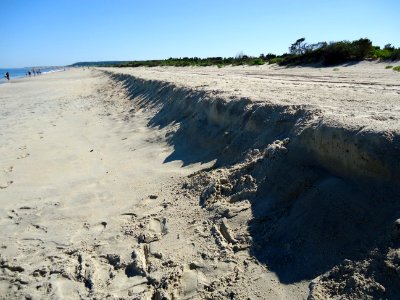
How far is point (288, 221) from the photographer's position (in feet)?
10.6

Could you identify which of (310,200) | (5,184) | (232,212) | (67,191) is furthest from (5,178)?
(310,200)

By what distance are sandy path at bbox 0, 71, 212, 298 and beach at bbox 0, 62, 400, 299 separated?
0.02 meters

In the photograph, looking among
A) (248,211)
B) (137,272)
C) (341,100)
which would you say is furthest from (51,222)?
(341,100)

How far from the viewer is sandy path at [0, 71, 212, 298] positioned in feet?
11.8

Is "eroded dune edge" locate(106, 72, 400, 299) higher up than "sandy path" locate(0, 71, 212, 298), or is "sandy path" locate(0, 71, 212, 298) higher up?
"eroded dune edge" locate(106, 72, 400, 299)

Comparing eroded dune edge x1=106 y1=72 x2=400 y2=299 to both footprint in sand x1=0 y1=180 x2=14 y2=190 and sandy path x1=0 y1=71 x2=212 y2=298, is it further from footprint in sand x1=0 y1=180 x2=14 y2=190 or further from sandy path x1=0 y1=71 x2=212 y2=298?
footprint in sand x1=0 y1=180 x2=14 y2=190

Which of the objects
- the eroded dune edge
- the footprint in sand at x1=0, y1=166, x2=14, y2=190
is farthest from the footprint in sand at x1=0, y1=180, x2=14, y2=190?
the eroded dune edge

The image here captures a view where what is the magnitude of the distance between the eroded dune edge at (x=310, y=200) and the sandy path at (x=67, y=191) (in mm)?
986

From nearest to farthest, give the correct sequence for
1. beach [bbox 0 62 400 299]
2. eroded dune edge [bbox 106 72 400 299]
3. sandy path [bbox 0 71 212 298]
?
eroded dune edge [bbox 106 72 400 299] < beach [bbox 0 62 400 299] < sandy path [bbox 0 71 212 298]

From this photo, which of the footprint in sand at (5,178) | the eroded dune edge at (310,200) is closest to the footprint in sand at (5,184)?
the footprint in sand at (5,178)

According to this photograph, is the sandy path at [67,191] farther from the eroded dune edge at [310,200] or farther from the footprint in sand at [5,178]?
the eroded dune edge at [310,200]

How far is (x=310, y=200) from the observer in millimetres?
3246

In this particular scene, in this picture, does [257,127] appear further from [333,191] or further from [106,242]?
[106,242]

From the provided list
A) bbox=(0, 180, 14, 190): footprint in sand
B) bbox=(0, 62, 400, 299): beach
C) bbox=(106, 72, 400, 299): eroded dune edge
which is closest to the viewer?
bbox=(106, 72, 400, 299): eroded dune edge
